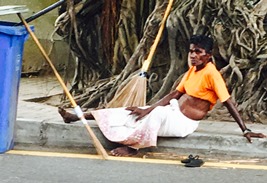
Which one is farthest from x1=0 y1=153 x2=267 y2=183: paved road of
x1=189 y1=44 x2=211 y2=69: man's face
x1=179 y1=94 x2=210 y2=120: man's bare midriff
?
x1=189 y1=44 x2=211 y2=69: man's face

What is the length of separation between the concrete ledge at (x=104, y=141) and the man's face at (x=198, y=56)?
0.66 metres

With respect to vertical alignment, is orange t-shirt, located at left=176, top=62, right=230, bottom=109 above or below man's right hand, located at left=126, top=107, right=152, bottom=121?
above

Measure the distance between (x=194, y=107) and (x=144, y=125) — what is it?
18.8 inches

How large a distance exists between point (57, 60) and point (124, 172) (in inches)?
218

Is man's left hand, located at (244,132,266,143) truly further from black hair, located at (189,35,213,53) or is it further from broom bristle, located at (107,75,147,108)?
broom bristle, located at (107,75,147,108)

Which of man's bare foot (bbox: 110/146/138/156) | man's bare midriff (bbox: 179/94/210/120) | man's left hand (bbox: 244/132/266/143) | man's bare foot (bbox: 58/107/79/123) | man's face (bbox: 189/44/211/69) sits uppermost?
man's face (bbox: 189/44/211/69)

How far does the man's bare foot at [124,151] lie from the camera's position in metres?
6.66

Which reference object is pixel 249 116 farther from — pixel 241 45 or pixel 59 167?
pixel 59 167

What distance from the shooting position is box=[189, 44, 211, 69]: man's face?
655cm

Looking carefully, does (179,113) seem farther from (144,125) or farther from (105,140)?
(105,140)

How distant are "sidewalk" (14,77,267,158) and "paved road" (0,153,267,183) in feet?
1.15

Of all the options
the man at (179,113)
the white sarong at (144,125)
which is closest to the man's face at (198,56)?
the man at (179,113)

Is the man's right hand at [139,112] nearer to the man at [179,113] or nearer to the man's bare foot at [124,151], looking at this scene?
the man at [179,113]

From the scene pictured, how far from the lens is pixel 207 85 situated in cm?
657
